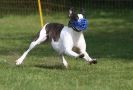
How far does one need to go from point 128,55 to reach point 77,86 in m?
5.98

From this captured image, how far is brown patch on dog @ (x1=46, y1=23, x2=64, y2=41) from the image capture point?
1282cm

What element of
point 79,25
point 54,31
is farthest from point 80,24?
point 54,31

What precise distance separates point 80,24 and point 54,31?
3.49 ft

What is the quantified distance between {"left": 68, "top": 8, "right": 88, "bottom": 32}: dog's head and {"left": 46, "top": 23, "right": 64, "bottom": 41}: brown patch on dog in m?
0.60

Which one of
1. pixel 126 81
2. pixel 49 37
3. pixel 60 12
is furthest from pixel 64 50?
pixel 60 12

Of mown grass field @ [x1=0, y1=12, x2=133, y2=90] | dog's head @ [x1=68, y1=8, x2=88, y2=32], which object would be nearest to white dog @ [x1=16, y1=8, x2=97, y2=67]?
dog's head @ [x1=68, y1=8, x2=88, y2=32]

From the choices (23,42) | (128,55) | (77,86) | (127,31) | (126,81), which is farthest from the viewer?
(127,31)

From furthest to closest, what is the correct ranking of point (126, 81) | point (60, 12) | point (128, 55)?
point (60, 12), point (128, 55), point (126, 81)

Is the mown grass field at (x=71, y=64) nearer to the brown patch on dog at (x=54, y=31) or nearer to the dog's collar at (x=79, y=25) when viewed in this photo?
the brown patch on dog at (x=54, y=31)

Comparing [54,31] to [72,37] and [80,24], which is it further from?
[80,24]

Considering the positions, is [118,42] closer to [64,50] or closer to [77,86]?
[64,50]

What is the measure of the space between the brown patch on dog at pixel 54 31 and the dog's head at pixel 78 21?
600mm

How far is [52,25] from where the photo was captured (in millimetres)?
13180

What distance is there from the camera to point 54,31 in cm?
1295
